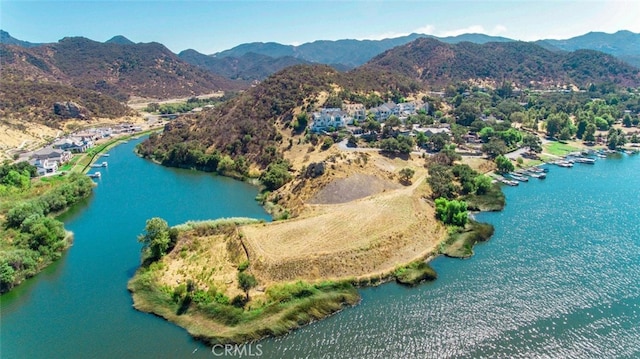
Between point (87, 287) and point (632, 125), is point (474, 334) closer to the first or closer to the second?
point (87, 287)

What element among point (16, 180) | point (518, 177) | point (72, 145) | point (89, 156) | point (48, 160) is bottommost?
point (518, 177)

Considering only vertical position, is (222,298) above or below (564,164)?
below

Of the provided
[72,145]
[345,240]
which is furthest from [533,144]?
[72,145]

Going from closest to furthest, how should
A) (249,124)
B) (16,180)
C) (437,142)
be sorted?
(16,180), (437,142), (249,124)

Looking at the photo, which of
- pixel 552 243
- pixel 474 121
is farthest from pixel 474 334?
pixel 474 121

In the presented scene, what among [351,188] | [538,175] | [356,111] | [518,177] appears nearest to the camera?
[351,188]

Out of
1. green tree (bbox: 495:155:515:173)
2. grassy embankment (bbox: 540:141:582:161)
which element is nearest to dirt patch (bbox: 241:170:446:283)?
green tree (bbox: 495:155:515:173)

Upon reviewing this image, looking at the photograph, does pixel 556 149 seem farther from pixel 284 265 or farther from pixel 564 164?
pixel 284 265
